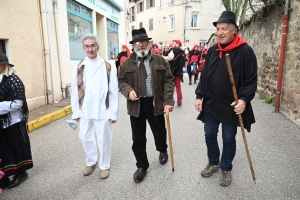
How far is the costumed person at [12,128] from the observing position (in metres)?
2.70

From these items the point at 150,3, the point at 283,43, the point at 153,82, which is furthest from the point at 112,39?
the point at 150,3

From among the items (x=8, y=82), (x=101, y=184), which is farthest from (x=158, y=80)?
(x=8, y=82)

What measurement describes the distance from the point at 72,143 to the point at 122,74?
206 centimetres

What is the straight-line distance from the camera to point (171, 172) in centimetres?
317

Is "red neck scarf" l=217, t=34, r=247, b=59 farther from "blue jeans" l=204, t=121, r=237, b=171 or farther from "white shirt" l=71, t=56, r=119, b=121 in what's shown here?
"white shirt" l=71, t=56, r=119, b=121

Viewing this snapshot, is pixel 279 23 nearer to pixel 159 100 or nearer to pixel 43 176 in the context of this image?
pixel 159 100

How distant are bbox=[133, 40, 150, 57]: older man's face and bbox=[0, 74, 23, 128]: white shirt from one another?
4.84 ft

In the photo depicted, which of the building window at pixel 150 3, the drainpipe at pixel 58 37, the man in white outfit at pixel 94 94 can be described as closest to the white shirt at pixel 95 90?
the man in white outfit at pixel 94 94

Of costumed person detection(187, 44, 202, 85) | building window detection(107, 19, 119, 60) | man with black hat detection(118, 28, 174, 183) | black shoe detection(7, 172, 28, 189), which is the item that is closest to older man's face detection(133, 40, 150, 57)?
man with black hat detection(118, 28, 174, 183)

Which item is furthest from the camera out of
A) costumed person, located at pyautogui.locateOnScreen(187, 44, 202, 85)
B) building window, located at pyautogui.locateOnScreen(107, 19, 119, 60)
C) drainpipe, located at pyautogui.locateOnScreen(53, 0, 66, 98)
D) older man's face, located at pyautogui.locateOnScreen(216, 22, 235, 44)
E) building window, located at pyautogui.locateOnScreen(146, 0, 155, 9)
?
building window, located at pyautogui.locateOnScreen(146, 0, 155, 9)

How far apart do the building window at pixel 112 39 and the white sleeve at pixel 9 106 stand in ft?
33.9

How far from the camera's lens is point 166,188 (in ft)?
9.19

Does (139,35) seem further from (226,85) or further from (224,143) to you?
(224,143)

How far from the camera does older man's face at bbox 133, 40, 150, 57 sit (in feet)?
9.22
